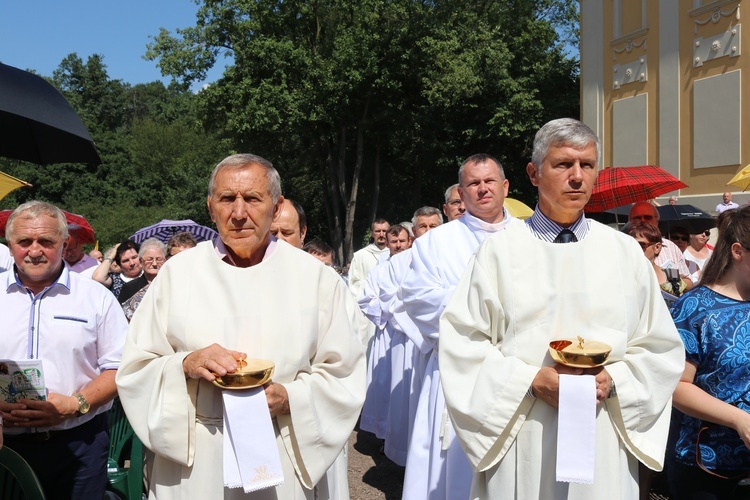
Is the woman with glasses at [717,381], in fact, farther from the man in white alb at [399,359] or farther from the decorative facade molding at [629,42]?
the decorative facade molding at [629,42]

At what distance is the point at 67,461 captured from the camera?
11.9ft

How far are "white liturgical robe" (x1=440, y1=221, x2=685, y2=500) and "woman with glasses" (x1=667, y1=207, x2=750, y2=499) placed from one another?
272 millimetres

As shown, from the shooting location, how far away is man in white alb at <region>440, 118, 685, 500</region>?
9.61ft

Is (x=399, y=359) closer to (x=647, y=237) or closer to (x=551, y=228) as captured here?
(x=647, y=237)

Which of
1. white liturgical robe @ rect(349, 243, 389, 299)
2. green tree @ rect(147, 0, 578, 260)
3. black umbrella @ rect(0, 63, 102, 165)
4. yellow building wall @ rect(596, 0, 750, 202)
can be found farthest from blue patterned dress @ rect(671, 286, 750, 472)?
green tree @ rect(147, 0, 578, 260)

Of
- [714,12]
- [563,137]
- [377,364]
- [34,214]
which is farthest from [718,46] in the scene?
[34,214]

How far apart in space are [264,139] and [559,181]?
89.7ft

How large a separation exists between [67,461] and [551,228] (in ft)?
8.12

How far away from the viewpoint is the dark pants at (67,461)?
3.59 m

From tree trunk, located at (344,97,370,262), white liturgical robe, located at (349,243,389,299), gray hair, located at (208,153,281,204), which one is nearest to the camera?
gray hair, located at (208,153,281,204)

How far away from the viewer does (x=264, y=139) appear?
29.7 m

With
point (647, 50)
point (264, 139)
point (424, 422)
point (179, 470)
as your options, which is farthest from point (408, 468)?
point (264, 139)

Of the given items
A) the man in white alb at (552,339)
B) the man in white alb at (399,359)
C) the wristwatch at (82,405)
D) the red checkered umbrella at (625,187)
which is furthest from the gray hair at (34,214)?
the red checkered umbrella at (625,187)

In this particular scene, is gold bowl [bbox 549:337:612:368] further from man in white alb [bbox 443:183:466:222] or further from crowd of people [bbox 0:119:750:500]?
man in white alb [bbox 443:183:466:222]
